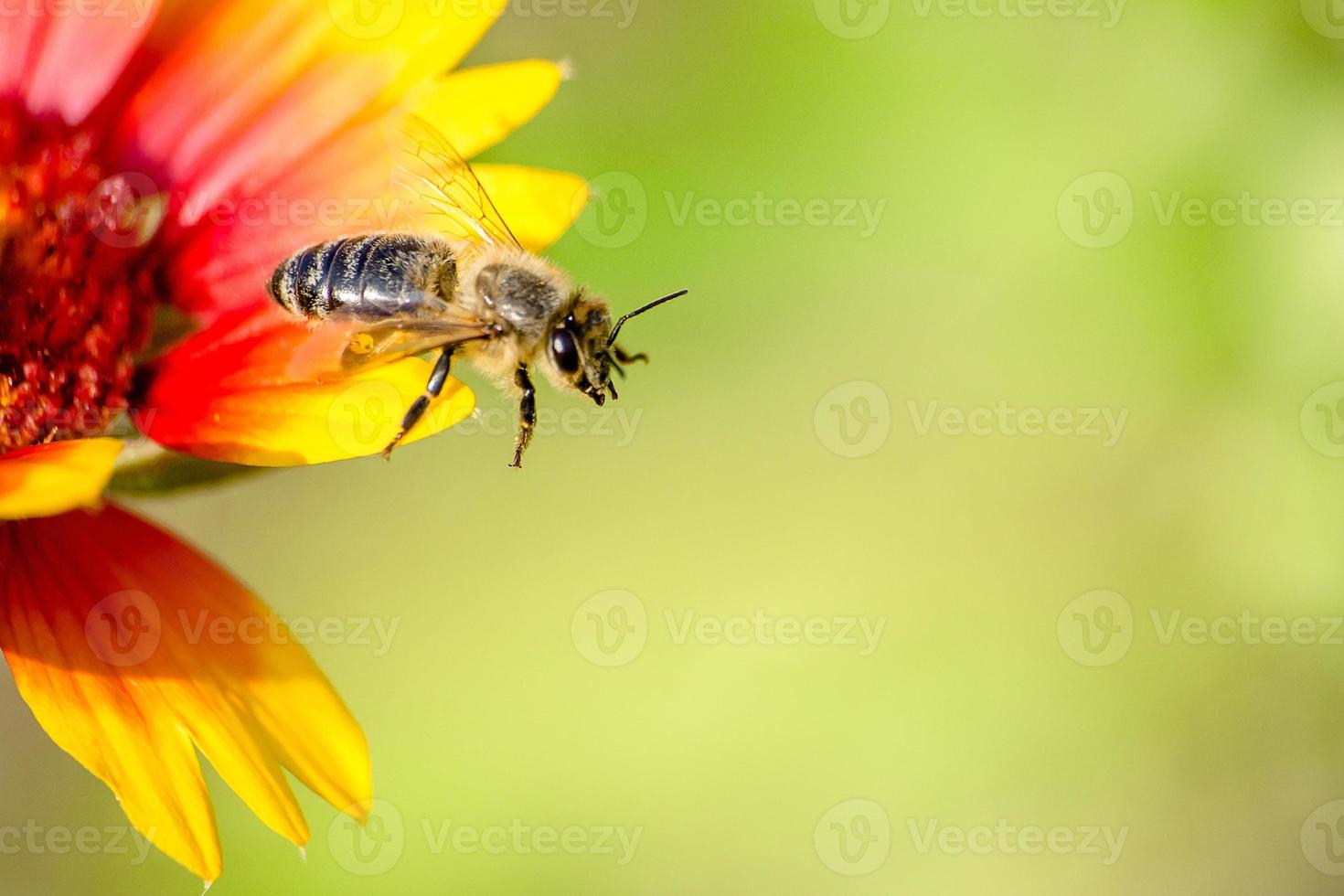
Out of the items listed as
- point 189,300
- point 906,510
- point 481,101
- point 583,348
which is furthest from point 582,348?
point 906,510

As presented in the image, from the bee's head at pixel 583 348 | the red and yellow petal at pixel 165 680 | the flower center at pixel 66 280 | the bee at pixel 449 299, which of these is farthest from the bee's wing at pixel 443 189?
the red and yellow petal at pixel 165 680

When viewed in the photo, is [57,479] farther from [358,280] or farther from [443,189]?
[443,189]

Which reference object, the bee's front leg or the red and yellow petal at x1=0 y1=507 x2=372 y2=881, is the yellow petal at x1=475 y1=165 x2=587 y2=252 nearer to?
the bee's front leg

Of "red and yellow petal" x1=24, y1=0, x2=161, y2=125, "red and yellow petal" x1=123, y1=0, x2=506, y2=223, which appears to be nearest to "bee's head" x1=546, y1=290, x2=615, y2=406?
"red and yellow petal" x1=123, y1=0, x2=506, y2=223

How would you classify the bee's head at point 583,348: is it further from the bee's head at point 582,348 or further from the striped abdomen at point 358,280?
the striped abdomen at point 358,280

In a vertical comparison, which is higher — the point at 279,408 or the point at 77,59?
the point at 77,59

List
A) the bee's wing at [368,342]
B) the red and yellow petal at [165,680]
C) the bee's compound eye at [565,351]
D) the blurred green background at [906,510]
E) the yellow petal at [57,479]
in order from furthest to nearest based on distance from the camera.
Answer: the blurred green background at [906,510], the bee's compound eye at [565,351], the bee's wing at [368,342], the red and yellow petal at [165,680], the yellow petal at [57,479]
